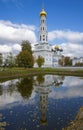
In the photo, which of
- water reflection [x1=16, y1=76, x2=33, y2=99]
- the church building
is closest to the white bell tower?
the church building

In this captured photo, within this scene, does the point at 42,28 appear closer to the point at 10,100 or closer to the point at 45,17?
the point at 45,17

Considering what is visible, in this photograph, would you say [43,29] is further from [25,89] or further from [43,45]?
[25,89]

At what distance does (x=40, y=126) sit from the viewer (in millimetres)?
9547

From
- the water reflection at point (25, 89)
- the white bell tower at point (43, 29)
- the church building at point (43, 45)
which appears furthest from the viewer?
the church building at point (43, 45)

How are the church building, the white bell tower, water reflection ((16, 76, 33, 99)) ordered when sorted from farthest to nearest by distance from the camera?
the church building, the white bell tower, water reflection ((16, 76, 33, 99))

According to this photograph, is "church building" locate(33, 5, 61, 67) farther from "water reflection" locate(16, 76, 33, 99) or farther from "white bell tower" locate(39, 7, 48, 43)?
"water reflection" locate(16, 76, 33, 99)

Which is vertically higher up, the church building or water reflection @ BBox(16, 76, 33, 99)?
the church building

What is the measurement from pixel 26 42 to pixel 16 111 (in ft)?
196

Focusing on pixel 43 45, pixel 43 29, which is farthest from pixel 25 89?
pixel 43 29

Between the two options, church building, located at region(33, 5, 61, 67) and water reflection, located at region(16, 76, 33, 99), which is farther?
church building, located at region(33, 5, 61, 67)

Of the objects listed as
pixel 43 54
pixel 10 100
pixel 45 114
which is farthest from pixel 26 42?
pixel 45 114

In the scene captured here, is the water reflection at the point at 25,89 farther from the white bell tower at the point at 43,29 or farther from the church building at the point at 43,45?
the white bell tower at the point at 43,29

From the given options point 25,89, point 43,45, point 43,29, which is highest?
point 43,29

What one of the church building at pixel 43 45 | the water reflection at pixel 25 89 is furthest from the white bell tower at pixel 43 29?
the water reflection at pixel 25 89
